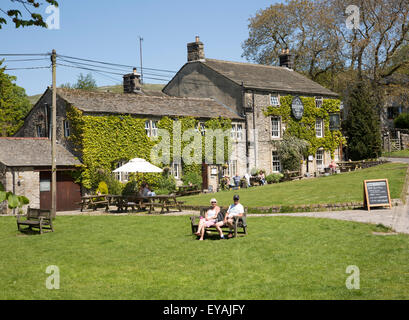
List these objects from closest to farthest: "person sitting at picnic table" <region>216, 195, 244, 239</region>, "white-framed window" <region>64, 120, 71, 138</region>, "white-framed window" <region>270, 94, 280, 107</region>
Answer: "person sitting at picnic table" <region>216, 195, 244, 239</region> → "white-framed window" <region>64, 120, 71, 138</region> → "white-framed window" <region>270, 94, 280, 107</region>

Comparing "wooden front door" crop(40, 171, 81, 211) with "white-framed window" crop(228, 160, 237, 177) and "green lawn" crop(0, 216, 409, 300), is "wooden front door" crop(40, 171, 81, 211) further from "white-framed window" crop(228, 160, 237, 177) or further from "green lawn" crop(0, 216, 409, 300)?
"green lawn" crop(0, 216, 409, 300)

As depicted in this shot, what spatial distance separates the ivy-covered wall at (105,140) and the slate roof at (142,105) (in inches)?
23.3

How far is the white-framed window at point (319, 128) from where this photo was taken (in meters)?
48.1

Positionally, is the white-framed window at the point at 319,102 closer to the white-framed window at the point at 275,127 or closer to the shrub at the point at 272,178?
the white-framed window at the point at 275,127

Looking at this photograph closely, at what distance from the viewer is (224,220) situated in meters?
15.9

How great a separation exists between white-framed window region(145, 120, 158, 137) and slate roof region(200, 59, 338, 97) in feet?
29.3

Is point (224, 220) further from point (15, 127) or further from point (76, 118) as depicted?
point (15, 127)

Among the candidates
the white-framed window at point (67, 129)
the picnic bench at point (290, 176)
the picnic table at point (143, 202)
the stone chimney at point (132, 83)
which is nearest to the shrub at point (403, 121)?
the picnic bench at point (290, 176)

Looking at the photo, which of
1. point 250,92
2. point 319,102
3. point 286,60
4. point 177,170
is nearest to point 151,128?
point 177,170

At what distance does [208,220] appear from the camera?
52.7 feet

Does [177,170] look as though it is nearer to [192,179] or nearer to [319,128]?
[192,179]

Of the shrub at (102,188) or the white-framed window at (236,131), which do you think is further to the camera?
the white-framed window at (236,131)

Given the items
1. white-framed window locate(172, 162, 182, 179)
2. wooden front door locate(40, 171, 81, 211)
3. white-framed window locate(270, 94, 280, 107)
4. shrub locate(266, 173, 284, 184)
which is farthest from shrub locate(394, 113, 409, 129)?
wooden front door locate(40, 171, 81, 211)

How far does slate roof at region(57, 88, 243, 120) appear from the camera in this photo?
34.5m
